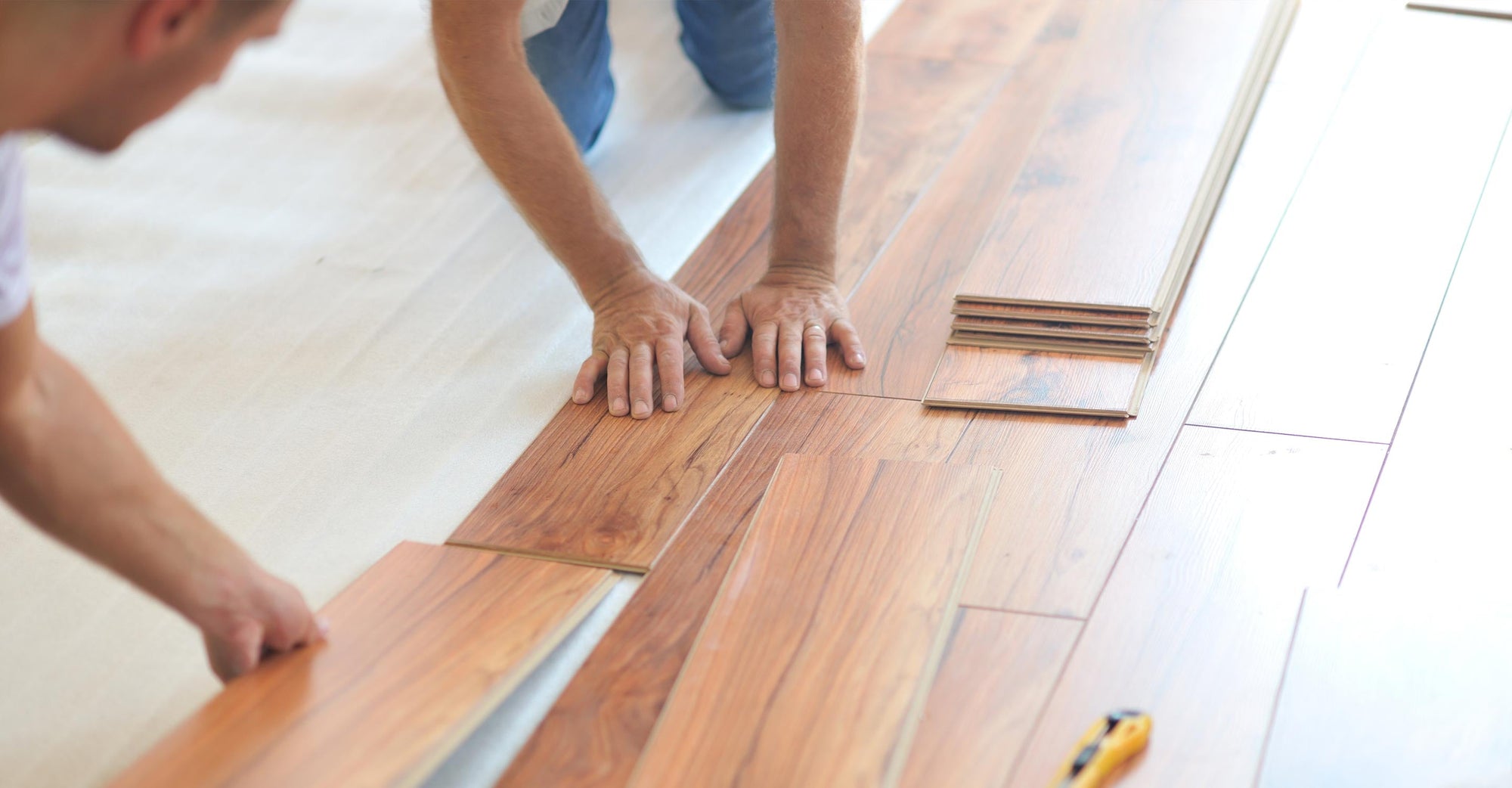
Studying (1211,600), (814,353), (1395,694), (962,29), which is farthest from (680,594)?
(962,29)

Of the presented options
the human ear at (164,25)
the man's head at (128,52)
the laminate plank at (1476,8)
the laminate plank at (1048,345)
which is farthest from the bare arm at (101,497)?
the laminate plank at (1476,8)

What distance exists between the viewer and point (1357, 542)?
194cm

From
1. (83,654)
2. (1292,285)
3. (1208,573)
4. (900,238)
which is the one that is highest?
(1292,285)

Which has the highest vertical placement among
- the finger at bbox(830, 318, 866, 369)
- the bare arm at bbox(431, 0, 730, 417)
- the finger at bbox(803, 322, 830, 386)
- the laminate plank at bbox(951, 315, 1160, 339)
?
the laminate plank at bbox(951, 315, 1160, 339)

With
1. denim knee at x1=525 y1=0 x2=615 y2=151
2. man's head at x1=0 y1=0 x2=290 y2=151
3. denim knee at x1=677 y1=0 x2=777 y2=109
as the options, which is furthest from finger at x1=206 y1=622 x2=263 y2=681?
denim knee at x1=677 y1=0 x2=777 y2=109

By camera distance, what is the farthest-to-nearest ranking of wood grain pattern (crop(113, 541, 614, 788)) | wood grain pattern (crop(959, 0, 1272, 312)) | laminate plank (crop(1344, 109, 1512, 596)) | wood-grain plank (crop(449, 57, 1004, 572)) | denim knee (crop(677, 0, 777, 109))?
denim knee (crop(677, 0, 777, 109))
wood grain pattern (crop(959, 0, 1272, 312))
wood-grain plank (crop(449, 57, 1004, 572))
laminate plank (crop(1344, 109, 1512, 596))
wood grain pattern (crop(113, 541, 614, 788))

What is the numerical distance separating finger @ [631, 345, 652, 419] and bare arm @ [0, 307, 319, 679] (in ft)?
2.75

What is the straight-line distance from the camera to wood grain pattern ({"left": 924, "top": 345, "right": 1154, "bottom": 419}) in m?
2.26

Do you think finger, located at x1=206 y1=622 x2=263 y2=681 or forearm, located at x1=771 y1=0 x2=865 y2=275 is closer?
finger, located at x1=206 y1=622 x2=263 y2=681

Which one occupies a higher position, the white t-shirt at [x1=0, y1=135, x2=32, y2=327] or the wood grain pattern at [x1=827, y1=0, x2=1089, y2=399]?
the wood grain pattern at [x1=827, y1=0, x2=1089, y2=399]

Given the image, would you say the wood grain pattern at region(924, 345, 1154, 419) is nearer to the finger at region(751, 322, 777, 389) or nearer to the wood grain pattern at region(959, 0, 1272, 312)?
the wood grain pattern at region(959, 0, 1272, 312)

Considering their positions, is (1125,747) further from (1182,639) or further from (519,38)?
(519,38)

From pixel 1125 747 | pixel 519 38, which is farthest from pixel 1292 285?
pixel 519 38

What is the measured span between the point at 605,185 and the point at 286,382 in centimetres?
95
